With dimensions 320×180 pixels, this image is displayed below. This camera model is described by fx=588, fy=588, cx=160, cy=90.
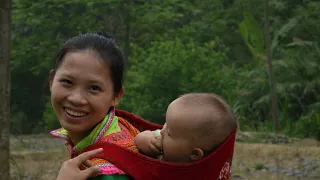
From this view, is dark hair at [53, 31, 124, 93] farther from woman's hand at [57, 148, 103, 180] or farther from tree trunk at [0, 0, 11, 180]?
tree trunk at [0, 0, 11, 180]

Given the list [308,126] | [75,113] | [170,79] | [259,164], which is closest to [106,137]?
[75,113]

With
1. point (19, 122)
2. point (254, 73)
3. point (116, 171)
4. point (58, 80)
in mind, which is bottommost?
point (19, 122)

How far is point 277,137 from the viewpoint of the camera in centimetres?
1405

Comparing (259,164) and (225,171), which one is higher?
(225,171)

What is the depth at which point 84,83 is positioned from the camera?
80.7 inches

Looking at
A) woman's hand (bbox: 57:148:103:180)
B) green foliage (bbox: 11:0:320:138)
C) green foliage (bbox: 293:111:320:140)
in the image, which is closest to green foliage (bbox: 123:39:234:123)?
green foliage (bbox: 11:0:320:138)

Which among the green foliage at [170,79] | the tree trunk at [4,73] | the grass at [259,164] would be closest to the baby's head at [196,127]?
the tree trunk at [4,73]

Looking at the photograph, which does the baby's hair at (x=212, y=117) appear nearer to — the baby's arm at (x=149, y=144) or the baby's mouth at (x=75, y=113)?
the baby's arm at (x=149, y=144)

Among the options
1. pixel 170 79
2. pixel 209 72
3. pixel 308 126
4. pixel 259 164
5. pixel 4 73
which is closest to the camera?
pixel 4 73

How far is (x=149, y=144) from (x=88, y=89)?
0.29 m

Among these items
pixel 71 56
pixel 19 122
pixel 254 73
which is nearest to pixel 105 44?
pixel 71 56

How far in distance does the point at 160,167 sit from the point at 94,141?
296 millimetres

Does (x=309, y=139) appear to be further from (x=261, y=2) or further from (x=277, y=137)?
(x=261, y=2)

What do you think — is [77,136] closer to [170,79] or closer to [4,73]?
[4,73]
